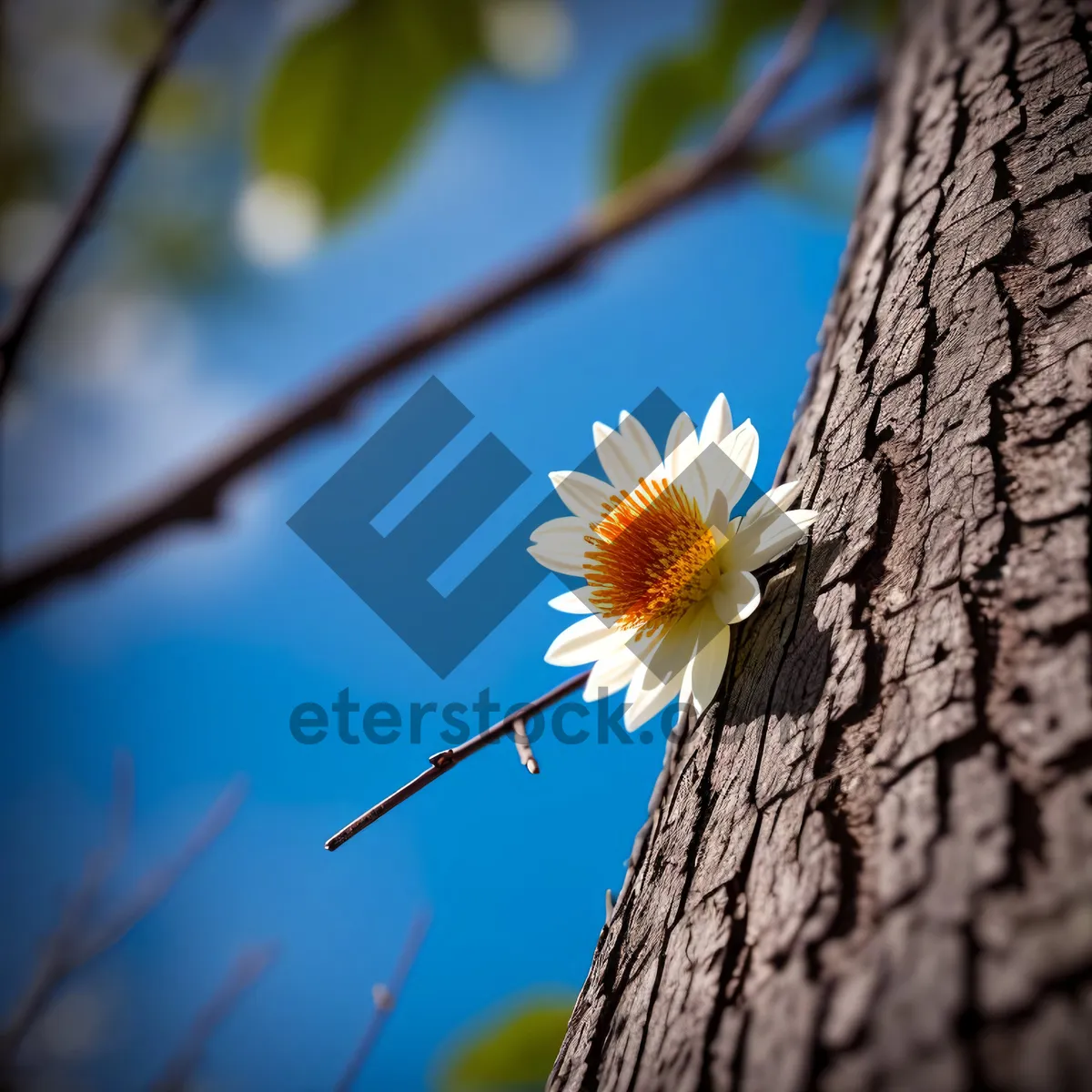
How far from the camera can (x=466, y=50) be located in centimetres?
56

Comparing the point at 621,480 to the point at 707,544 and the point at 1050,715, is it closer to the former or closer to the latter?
the point at 707,544

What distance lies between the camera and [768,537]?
567 mm

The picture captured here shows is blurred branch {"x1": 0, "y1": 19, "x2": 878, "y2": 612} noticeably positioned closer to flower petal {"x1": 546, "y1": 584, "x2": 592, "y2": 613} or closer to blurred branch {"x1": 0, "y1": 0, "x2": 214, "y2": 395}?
blurred branch {"x1": 0, "y1": 0, "x2": 214, "y2": 395}

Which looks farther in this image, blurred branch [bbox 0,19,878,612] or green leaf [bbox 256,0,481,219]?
green leaf [bbox 256,0,481,219]

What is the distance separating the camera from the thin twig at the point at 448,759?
0.46 metres

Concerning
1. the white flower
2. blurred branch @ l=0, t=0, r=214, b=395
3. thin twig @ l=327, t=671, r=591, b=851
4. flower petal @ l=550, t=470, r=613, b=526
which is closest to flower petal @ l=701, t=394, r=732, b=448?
the white flower

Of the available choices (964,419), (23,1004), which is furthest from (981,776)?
(23,1004)

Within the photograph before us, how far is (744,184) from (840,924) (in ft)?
1.03

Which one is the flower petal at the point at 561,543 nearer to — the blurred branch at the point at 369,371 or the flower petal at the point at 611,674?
the flower petal at the point at 611,674

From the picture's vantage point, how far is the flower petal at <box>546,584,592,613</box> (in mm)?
683

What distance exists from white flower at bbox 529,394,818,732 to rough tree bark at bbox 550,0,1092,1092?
0.03 meters

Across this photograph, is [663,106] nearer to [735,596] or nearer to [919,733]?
[735,596]

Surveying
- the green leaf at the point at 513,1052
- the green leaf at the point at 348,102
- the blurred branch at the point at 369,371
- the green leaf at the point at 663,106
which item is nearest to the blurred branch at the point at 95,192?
the blurred branch at the point at 369,371

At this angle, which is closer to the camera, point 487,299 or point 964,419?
point 487,299
